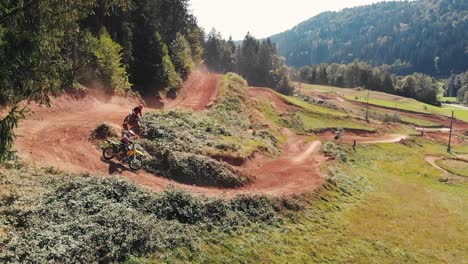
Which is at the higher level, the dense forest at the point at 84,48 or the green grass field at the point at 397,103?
the dense forest at the point at 84,48

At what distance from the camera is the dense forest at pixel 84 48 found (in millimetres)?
14266

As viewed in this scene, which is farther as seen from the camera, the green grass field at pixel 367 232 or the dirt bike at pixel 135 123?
the dirt bike at pixel 135 123

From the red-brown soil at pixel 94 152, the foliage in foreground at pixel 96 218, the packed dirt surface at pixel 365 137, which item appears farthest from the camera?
the packed dirt surface at pixel 365 137

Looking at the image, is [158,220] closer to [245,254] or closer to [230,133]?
[245,254]

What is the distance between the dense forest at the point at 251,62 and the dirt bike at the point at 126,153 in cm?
10541

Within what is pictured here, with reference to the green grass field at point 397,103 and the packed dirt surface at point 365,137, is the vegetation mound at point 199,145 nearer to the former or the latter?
the packed dirt surface at point 365,137

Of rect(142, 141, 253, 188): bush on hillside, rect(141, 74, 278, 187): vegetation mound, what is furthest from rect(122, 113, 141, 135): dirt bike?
rect(142, 141, 253, 188): bush on hillside

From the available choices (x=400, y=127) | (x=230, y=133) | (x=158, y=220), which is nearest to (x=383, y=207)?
(x=230, y=133)

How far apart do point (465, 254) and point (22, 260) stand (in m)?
27.6

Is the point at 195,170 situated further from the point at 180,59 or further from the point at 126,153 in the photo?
the point at 180,59

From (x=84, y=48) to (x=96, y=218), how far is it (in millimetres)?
12819

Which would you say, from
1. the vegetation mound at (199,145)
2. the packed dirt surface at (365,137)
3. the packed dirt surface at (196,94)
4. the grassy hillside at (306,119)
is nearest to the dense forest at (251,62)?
the grassy hillside at (306,119)

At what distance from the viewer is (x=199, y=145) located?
34125mm

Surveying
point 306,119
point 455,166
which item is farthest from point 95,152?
point 455,166
